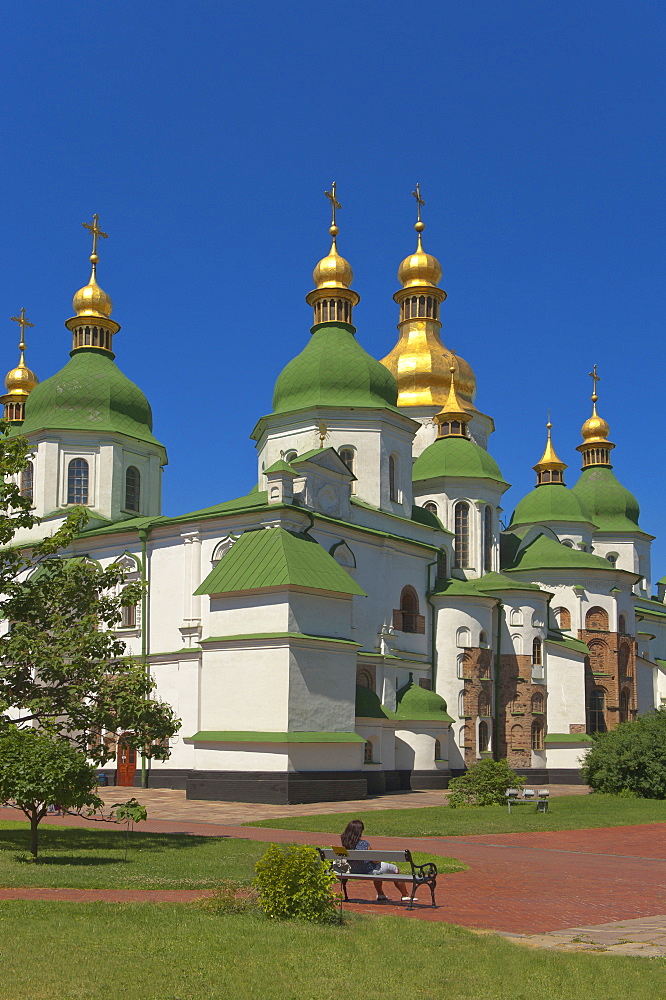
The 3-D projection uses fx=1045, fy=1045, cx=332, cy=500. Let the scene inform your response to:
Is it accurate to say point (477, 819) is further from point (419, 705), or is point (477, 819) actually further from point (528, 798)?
point (419, 705)

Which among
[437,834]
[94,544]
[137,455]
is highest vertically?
[137,455]

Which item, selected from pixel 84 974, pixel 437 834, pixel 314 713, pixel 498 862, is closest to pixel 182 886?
pixel 84 974

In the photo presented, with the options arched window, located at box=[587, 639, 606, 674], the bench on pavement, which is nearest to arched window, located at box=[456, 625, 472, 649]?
arched window, located at box=[587, 639, 606, 674]

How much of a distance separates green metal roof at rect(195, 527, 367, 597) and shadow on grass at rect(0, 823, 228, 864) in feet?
33.6

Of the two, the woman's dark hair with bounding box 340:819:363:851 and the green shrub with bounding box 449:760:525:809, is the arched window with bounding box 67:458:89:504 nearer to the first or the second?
the green shrub with bounding box 449:760:525:809

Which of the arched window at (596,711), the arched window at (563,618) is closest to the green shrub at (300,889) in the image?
the arched window at (596,711)

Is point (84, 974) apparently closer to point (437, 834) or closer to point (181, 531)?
point (437, 834)

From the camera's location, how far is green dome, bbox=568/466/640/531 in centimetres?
5734

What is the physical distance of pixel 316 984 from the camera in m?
7.75

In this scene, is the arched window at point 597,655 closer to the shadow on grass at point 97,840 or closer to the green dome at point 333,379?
the green dome at point 333,379

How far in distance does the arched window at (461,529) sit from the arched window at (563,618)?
537 centimetres

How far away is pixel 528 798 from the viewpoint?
24969 millimetres

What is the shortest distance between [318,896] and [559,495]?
4122cm

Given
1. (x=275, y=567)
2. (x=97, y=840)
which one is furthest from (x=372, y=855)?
(x=275, y=567)
